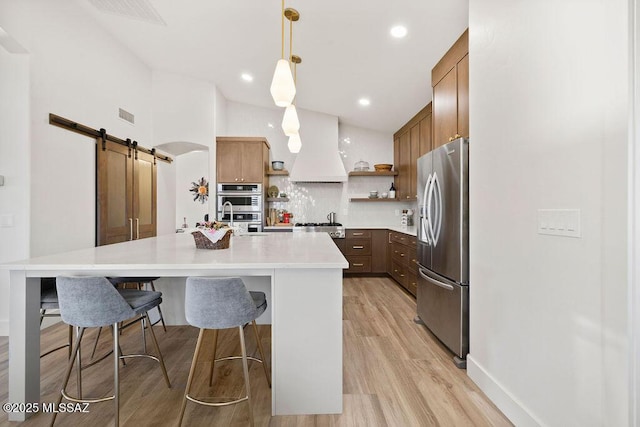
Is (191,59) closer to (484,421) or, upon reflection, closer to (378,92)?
(378,92)

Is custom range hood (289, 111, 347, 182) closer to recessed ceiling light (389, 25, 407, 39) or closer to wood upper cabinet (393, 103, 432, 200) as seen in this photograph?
wood upper cabinet (393, 103, 432, 200)

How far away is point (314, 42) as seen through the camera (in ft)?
10.8

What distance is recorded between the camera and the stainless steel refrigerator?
231 cm

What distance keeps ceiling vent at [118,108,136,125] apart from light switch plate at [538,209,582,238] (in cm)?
488

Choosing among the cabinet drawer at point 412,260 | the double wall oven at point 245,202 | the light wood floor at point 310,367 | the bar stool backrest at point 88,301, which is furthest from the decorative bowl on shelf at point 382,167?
the bar stool backrest at point 88,301

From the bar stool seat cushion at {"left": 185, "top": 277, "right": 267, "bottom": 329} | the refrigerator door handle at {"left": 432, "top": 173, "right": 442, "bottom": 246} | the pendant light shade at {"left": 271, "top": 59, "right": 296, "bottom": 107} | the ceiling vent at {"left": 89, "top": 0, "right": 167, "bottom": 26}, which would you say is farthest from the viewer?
the ceiling vent at {"left": 89, "top": 0, "right": 167, "bottom": 26}

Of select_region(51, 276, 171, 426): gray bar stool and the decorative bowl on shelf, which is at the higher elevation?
the decorative bowl on shelf

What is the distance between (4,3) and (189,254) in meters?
2.87

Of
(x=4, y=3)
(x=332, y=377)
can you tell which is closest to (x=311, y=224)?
(x=332, y=377)

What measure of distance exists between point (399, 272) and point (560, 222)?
11.4 ft

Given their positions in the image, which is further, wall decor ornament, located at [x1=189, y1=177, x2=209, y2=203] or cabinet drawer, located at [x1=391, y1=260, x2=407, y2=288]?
wall decor ornament, located at [x1=189, y1=177, x2=209, y2=203]

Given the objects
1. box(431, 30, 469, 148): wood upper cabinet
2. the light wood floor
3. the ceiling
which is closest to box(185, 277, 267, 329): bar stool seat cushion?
the light wood floor

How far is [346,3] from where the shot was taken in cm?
263

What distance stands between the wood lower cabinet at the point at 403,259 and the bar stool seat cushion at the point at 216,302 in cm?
262
